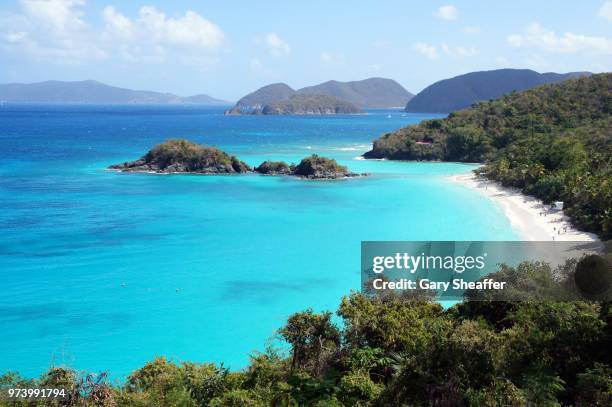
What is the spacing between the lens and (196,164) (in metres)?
65.6

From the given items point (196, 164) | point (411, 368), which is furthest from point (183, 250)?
point (196, 164)

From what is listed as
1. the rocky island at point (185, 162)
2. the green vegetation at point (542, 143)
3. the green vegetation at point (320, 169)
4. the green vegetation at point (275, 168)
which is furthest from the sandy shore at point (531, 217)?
the rocky island at point (185, 162)

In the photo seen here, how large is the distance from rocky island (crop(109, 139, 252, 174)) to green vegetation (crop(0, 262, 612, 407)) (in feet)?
169

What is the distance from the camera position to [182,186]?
55.3 meters

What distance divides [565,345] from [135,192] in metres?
44.6

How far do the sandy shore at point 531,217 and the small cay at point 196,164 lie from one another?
17.6 metres

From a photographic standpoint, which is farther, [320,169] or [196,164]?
→ [196,164]

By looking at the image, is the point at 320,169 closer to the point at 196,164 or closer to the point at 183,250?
the point at 196,164

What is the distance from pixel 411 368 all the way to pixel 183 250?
925 inches

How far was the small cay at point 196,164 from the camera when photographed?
63.5 metres

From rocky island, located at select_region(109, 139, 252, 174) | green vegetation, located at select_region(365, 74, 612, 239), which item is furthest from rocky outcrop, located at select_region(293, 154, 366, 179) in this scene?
green vegetation, located at select_region(365, 74, 612, 239)

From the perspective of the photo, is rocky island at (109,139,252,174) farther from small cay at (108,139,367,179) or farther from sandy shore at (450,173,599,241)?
sandy shore at (450,173,599,241)

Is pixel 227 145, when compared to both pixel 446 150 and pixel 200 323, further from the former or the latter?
pixel 200 323

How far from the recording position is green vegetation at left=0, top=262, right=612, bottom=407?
9734 mm
